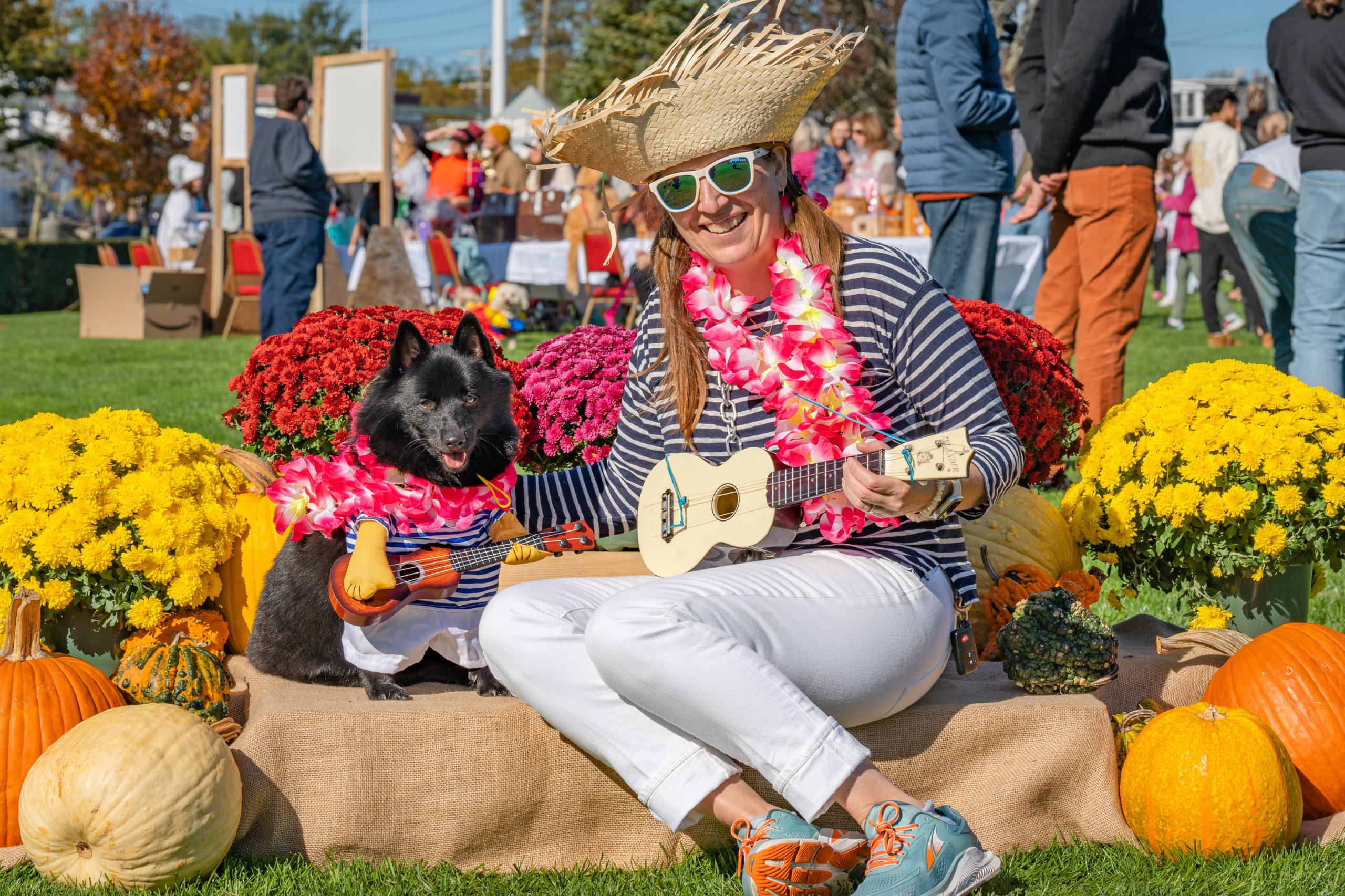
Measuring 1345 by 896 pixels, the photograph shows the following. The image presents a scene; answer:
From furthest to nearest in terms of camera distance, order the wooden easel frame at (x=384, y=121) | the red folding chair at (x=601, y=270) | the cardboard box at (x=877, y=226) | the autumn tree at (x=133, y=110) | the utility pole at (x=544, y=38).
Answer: the utility pole at (x=544, y=38) → the autumn tree at (x=133, y=110) → the red folding chair at (x=601, y=270) → the wooden easel frame at (x=384, y=121) → the cardboard box at (x=877, y=226)

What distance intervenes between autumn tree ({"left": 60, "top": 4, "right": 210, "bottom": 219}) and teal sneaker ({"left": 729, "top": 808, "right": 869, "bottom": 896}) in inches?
1157

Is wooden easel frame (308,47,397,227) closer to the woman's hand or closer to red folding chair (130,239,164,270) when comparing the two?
red folding chair (130,239,164,270)

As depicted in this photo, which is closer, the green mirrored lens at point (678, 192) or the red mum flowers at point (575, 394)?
the green mirrored lens at point (678, 192)

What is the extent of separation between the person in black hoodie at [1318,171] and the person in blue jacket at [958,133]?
4.10ft

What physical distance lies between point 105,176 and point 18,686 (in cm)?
3076

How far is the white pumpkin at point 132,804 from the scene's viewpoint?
2340 millimetres

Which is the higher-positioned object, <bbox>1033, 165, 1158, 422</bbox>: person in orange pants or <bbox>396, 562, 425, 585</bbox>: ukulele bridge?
<bbox>1033, 165, 1158, 422</bbox>: person in orange pants

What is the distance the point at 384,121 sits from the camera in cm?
1080

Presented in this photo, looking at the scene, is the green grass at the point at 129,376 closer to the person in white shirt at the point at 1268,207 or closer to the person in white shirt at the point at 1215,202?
the person in white shirt at the point at 1268,207

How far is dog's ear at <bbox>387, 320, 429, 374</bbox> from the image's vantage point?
282 cm

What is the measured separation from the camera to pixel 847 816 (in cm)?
255

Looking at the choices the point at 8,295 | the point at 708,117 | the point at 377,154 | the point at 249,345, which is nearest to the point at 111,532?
the point at 708,117

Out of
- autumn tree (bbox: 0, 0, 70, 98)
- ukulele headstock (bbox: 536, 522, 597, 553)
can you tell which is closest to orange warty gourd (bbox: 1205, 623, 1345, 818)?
ukulele headstock (bbox: 536, 522, 597, 553)

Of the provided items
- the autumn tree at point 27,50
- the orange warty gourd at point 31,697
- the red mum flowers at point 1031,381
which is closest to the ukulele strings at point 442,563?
the orange warty gourd at point 31,697
